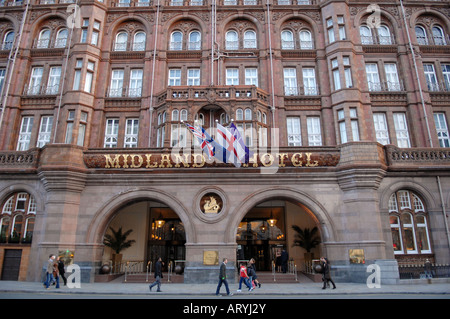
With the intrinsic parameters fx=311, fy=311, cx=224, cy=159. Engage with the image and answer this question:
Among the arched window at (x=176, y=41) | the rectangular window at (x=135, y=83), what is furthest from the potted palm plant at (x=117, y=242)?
the arched window at (x=176, y=41)

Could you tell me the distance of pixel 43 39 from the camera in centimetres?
2827

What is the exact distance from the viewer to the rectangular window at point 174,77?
2708 cm

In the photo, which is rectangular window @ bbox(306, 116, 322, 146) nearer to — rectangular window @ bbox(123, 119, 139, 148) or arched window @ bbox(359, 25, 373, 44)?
arched window @ bbox(359, 25, 373, 44)

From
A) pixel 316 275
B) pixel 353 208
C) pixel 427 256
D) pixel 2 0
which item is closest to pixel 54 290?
pixel 316 275

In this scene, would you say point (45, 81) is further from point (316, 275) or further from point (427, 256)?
point (427, 256)

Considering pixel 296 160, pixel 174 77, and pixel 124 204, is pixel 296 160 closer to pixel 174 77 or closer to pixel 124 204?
pixel 124 204

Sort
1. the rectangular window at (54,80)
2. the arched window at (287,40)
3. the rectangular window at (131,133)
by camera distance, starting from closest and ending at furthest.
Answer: the rectangular window at (131,133) < the rectangular window at (54,80) < the arched window at (287,40)

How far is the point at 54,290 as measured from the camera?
53.1ft

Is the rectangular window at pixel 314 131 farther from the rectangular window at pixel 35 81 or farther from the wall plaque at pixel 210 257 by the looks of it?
the rectangular window at pixel 35 81

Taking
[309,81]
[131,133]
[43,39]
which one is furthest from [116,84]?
[309,81]

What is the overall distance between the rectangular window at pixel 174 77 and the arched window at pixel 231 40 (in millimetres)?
5021

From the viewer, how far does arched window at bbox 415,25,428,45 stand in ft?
92.0

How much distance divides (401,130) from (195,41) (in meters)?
19.4

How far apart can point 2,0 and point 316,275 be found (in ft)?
122
